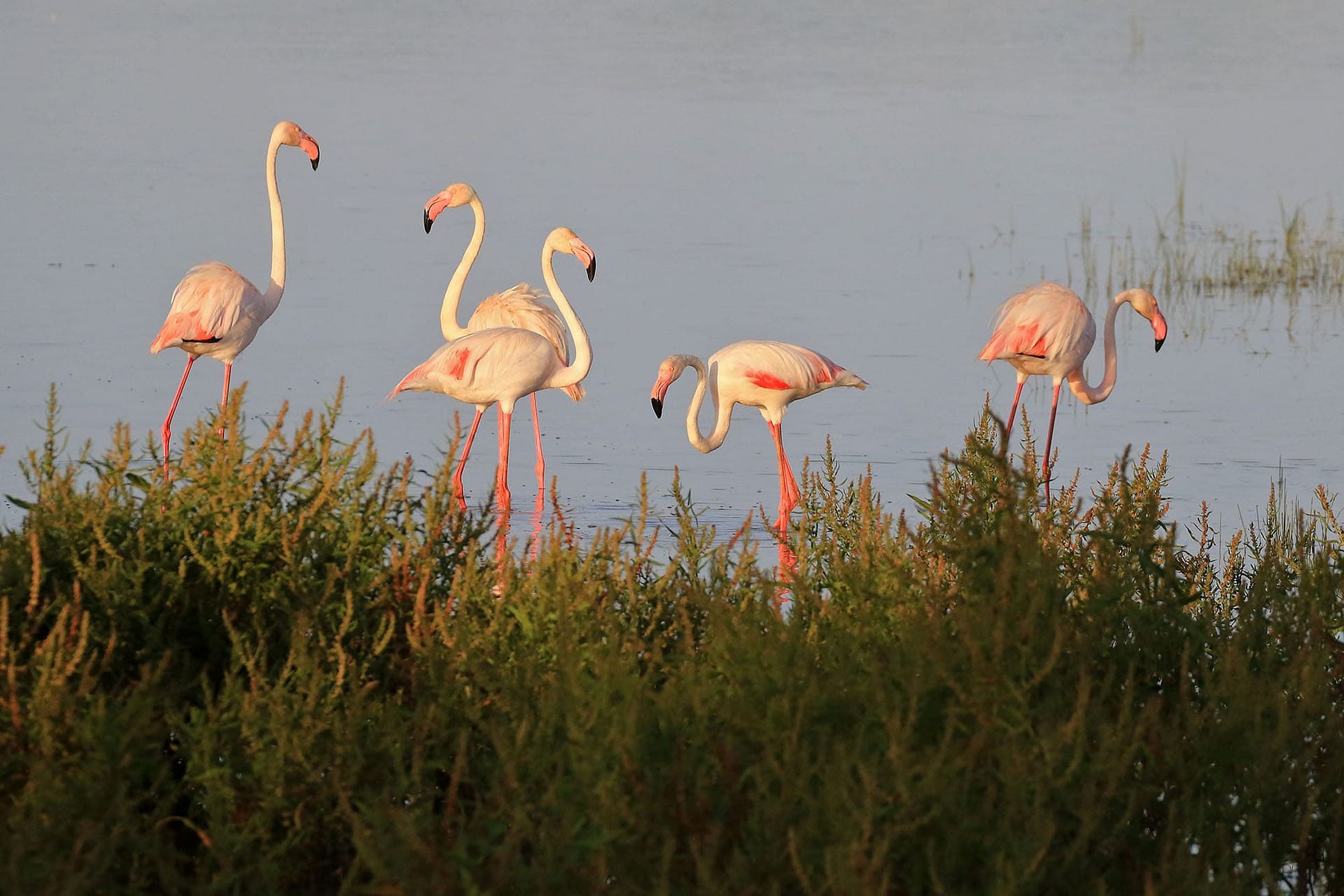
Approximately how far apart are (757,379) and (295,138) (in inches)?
139

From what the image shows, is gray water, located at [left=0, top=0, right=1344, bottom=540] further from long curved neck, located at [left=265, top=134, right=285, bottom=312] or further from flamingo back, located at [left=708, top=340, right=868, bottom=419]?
long curved neck, located at [left=265, top=134, right=285, bottom=312]

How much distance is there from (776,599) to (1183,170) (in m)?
14.3

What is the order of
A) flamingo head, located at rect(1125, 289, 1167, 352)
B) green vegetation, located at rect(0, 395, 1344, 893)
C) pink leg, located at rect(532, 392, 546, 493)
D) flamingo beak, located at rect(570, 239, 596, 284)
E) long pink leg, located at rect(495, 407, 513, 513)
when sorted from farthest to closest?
flamingo head, located at rect(1125, 289, 1167, 352) → flamingo beak, located at rect(570, 239, 596, 284) → pink leg, located at rect(532, 392, 546, 493) → long pink leg, located at rect(495, 407, 513, 513) → green vegetation, located at rect(0, 395, 1344, 893)

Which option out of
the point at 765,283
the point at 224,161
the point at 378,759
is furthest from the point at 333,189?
the point at 378,759

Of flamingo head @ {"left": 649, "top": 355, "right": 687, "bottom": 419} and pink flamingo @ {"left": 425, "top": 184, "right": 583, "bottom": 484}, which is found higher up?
pink flamingo @ {"left": 425, "top": 184, "right": 583, "bottom": 484}

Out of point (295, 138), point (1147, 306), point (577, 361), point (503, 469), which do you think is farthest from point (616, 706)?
point (295, 138)

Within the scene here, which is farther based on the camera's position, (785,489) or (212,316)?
(212,316)

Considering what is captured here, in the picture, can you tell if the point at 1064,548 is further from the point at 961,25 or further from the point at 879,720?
the point at 961,25

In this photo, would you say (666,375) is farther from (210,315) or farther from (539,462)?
(210,315)

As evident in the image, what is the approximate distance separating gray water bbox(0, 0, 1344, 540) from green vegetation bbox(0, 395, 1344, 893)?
12.6 ft

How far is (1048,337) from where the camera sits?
382 inches

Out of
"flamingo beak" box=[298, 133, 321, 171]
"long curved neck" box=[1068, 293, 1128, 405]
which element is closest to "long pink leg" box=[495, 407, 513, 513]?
"flamingo beak" box=[298, 133, 321, 171]

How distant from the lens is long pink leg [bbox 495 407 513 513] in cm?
825

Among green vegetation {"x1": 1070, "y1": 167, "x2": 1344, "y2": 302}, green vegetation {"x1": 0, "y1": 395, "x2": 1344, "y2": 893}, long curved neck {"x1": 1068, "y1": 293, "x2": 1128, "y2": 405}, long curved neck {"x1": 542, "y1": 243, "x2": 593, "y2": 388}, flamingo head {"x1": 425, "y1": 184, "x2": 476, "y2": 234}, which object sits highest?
green vegetation {"x1": 1070, "y1": 167, "x2": 1344, "y2": 302}
